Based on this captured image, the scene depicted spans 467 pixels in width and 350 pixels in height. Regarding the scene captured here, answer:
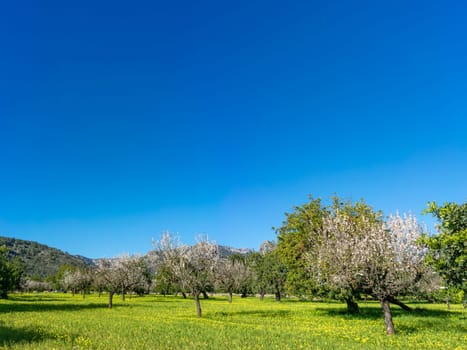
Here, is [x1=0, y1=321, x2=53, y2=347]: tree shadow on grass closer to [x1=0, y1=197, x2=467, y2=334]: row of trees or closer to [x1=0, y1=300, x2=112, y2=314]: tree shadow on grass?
[x1=0, y1=197, x2=467, y2=334]: row of trees

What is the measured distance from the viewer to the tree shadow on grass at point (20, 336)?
2014cm

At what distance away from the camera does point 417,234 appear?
30281mm

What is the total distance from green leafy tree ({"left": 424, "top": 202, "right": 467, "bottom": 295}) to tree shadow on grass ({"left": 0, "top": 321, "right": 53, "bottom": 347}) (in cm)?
2481

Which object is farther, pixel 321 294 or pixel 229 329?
pixel 321 294

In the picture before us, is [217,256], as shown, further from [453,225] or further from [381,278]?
[453,225]

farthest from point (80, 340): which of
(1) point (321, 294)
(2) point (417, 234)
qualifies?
(1) point (321, 294)

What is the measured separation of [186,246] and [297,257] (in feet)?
57.5

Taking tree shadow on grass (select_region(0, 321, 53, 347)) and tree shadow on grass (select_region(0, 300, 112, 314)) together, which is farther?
tree shadow on grass (select_region(0, 300, 112, 314))

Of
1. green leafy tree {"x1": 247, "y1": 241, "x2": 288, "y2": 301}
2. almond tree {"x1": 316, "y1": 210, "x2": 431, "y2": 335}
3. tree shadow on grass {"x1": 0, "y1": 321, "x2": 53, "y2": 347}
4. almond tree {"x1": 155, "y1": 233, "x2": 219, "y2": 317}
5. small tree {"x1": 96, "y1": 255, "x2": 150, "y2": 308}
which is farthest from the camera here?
green leafy tree {"x1": 247, "y1": 241, "x2": 288, "y2": 301}

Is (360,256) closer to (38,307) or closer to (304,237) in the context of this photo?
(304,237)

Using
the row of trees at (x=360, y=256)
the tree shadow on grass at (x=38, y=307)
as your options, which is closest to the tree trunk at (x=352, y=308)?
the row of trees at (x=360, y=256)

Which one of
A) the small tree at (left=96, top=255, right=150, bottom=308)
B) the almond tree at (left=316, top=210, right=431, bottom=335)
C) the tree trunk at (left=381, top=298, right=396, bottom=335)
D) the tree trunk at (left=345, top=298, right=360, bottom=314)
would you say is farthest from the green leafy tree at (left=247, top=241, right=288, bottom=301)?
the tree trunk at (left=381, top=298, right=396, bottom=335)

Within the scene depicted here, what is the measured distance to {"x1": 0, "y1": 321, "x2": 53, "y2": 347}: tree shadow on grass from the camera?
2014 cm

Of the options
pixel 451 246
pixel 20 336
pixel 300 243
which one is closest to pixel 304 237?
pixel 300 243
